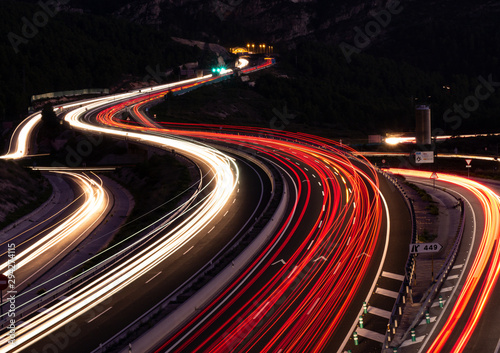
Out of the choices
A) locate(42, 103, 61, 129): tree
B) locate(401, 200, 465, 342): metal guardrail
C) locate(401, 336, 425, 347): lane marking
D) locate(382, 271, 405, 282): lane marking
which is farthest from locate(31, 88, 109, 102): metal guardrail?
locate(401, 336, 425, 347): lane marking

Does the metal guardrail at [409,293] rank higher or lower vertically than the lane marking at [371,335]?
higher

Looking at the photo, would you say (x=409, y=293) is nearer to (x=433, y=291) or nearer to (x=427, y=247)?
(x=433, y=291)

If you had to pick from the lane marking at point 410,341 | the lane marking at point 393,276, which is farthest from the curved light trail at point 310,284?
the lane marking at point 410,341

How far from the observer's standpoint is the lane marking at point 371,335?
82.3ft

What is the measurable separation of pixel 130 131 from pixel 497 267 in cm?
6323

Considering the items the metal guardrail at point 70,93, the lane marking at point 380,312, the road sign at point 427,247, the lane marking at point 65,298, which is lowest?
the lane marking at point 380,312

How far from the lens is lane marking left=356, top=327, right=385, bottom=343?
25.1 m

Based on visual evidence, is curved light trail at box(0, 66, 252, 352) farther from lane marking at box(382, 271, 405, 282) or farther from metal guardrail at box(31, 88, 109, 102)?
metal guardrail at box(31, 88, 109, 102)

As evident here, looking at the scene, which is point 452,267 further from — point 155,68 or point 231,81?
point 155,68

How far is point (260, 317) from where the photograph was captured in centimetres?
2716

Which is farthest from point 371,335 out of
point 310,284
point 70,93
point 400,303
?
point 70,93

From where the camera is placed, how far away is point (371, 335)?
25.4 metres

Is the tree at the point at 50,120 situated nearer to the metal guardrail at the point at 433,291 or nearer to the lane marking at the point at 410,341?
the metal guardrail at the point at 433,291

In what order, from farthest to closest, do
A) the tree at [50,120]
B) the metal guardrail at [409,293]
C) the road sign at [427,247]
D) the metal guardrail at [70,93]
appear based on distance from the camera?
the metal guardrail at [70,93], the tree at [50,120], the road sign at [427,247], the metal guardrail at [409,293]
